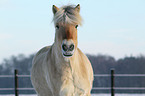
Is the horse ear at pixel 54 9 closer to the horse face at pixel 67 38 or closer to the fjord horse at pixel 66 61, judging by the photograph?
the fjord horse at pixel 66 61

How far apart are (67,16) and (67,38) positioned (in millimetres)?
377

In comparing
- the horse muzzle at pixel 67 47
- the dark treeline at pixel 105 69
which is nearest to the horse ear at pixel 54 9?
the horse muzzle at pixel 67 47

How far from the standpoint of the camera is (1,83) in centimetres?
2289

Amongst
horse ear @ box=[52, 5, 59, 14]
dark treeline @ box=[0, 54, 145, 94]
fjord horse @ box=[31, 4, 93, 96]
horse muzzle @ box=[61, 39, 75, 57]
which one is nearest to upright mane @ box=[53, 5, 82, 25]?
fjord horse @ box=[31, 4, 93, 96]

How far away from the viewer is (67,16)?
3.32 m

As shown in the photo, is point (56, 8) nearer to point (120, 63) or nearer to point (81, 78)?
point (81, 78)

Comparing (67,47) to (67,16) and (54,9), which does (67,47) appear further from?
(54,9)

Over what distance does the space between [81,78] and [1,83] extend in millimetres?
20774

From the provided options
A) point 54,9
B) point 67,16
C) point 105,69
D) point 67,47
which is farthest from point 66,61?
point 105,69

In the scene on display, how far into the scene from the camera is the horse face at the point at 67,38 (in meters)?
3.05

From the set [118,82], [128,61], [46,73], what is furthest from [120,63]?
[46,73]

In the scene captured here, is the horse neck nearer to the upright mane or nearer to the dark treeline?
the upright mane

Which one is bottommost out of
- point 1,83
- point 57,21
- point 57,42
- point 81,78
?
point 1,83

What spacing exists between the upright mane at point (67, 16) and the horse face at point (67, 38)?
0.21 feet
